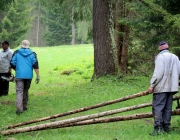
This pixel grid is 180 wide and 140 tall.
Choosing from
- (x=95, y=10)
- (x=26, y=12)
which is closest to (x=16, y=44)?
(x=26, y=12)

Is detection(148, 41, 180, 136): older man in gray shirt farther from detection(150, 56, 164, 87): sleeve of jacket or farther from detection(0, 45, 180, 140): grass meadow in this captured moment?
detection(0, 45, 180, 140): grass meadow

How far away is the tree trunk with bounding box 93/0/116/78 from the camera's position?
49.5ft

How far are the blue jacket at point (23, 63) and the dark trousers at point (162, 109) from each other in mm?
4200

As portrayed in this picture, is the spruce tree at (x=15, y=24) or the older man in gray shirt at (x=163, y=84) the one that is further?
the spruce tree at (x=15, y=24)

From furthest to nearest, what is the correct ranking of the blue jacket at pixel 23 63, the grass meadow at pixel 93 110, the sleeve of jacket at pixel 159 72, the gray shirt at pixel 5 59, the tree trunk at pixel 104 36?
1. the tree trunk at pixel 104 36
2. the gray shirt at pixel 5 59
3. the blue jacket at pixel 23 63
4. the grass meadow at pixel 93 110
5. the sleeve of jacket at pixel 159 72

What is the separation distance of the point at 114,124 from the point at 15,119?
106 inches

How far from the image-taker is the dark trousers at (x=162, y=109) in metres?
6.94

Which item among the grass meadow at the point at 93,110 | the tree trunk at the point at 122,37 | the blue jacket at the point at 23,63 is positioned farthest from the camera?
the tree trunk at the point at 122,37

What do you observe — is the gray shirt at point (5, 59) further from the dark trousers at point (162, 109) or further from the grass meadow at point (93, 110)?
the dark trousers at point (162, 109)

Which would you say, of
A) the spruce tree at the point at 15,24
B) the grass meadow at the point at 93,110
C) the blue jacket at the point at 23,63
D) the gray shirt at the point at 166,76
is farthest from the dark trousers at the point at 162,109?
the spruce tree at the point at 15,24

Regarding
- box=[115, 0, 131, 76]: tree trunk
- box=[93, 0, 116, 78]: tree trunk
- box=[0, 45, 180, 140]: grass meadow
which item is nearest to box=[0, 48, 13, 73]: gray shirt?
box=[0, 45, 180, 140]: grass meadow

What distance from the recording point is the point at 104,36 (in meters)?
15.1

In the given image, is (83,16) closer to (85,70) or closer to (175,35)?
(85,70)

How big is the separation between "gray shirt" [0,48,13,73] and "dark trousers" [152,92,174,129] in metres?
7.22
